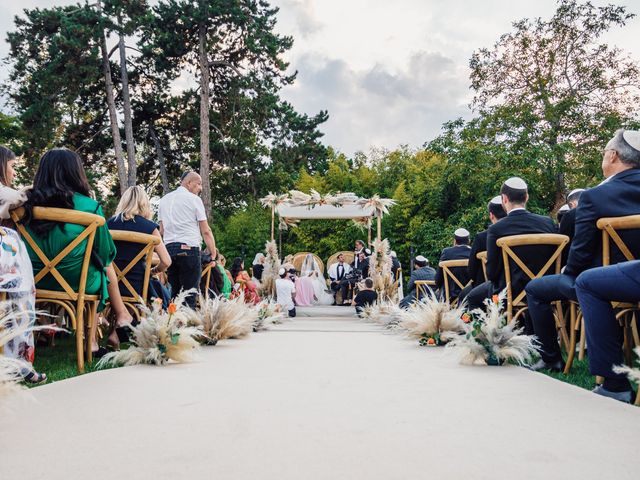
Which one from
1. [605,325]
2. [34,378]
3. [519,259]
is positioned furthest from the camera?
[519,259]

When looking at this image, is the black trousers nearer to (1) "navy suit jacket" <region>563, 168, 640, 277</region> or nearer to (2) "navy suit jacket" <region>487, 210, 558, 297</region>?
(2) "navy suit jacket" <region>487, 210, 558, 297</region>

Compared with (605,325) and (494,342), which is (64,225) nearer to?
(494,342)

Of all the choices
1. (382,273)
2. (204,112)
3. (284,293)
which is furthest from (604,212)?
(204,112)

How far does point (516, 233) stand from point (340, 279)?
1223 centimetres

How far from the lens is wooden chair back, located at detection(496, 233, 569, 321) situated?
164 inches

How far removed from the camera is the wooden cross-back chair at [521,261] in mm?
4176

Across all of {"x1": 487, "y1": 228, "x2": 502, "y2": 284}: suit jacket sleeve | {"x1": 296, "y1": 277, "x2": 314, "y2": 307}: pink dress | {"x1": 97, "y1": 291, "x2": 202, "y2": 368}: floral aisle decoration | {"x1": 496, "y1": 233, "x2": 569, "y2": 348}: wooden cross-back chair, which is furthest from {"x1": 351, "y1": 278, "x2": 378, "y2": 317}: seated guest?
{"x1": 97, "y1": 291, "x2": 202, "y2": 368}: floral aisle decoration

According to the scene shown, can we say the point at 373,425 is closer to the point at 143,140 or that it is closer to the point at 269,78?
the point at 269,78

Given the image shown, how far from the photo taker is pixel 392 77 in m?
31.7

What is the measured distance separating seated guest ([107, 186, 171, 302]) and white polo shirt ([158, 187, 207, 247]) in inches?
22.9

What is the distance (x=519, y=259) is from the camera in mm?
4328

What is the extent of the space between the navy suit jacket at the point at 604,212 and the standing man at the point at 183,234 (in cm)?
360

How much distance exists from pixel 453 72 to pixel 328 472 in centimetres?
2420

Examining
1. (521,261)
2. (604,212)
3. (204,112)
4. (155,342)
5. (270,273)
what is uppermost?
(204,112)
